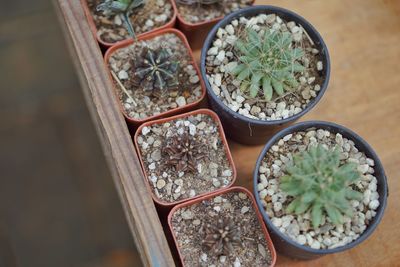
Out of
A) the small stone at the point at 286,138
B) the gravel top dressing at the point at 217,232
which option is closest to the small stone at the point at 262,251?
the gravel top dressing at the point at 217,232

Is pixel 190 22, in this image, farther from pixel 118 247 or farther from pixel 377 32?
pixel 118 247

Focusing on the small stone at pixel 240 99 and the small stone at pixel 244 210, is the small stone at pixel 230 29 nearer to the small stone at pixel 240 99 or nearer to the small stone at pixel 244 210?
the small stone at pixel 240 99

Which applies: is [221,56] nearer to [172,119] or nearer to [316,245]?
[172,119]

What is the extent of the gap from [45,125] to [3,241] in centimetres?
42

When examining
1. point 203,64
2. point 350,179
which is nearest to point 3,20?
point 203,64

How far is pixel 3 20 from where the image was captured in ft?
6.82

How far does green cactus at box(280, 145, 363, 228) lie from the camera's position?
1035 mm

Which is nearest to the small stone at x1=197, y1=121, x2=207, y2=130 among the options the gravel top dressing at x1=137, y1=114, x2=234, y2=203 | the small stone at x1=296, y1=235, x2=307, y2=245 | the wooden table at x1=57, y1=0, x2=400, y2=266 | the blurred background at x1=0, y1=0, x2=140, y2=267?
the gravel top dressing at x1=137, y1=114, x2=234, y2=203

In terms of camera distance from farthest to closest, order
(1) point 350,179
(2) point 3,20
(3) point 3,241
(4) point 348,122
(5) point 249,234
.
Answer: (2) point 3,20 < (3) point 3,241 < (4) point 348,122 < (5) point 249,234 < (1) point 350,179

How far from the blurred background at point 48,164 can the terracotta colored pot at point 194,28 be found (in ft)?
2.52

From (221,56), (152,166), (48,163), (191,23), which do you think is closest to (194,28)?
(191,23)

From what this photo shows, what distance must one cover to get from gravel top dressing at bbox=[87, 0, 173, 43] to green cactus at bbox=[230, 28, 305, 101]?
A: 25 cm

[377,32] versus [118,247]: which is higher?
[377,32]

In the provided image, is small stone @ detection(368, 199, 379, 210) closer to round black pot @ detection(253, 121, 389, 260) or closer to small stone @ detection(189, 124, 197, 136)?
round black pot @ detection(253, 121, 389, 260)
